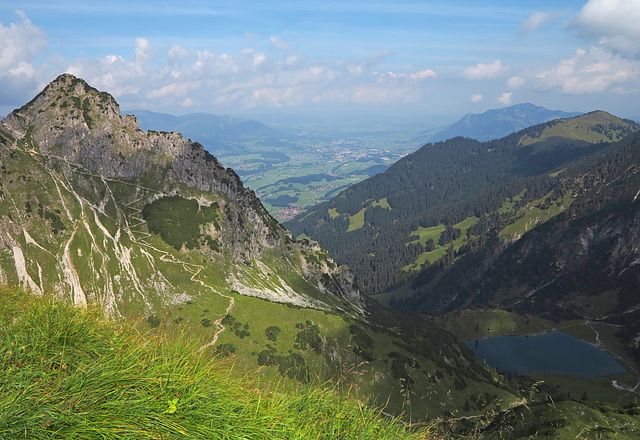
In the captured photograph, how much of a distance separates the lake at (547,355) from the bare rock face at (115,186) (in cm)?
8558

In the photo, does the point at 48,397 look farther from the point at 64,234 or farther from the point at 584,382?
the point at 584,382

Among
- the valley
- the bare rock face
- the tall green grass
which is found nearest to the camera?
the tall green grass

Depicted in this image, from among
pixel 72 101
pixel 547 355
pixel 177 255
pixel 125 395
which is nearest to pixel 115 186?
pixel 177 255

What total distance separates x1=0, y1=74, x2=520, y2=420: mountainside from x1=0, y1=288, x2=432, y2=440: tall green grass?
2614 inches

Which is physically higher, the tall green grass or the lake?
the tall green grass

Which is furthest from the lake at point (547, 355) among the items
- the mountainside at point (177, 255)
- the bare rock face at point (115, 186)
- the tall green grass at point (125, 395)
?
the tall green grass at point (125, 395)

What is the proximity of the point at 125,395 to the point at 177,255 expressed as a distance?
12977 centimetres

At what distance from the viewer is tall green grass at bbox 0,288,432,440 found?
6.70 m

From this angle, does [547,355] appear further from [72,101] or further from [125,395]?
[72,101]

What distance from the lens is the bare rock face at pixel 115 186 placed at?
365 ft

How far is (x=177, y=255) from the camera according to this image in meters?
128

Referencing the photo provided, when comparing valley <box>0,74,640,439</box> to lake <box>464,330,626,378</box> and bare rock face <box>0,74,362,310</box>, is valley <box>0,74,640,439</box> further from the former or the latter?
lake <box>464,330,626,378</box>

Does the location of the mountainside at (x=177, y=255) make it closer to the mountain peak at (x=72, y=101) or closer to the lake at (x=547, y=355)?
the mountain peak at (x=72, y=101)

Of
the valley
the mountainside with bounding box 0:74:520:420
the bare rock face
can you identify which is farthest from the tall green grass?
the bare rock face
